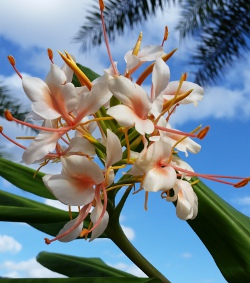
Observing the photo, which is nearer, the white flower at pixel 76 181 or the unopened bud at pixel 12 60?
the white flower at pixel 76 181

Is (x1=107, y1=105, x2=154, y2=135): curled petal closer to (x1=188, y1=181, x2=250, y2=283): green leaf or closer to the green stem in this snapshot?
the green stem

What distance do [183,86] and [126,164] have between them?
18 centimetres

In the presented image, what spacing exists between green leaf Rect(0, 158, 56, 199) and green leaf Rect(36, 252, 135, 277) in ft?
1.03

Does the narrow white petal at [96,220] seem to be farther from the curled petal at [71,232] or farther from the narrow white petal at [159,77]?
the narrow white petal at [159,77]

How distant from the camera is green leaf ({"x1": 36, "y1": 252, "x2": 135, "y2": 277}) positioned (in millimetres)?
1454

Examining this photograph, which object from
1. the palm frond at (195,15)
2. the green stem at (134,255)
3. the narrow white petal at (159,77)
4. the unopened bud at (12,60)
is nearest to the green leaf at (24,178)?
the green stem at (134,255)

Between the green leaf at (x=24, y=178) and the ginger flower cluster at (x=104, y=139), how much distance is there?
1.09 ft

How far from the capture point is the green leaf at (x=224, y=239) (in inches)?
45.8

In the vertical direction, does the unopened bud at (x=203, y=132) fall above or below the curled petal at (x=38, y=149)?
below

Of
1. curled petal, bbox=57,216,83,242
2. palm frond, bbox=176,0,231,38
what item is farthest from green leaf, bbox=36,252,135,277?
palm frond, bbox=176,0,231,38

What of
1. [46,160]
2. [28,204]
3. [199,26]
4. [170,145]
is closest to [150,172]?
[170,145]

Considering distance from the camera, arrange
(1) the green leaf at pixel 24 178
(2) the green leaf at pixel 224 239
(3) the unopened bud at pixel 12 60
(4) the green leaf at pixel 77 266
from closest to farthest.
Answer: (3) the unopened bud at pixel 12 60 < (2) the green leaf at pixel 224 239 < (1) the green leaf at pixel 24 178 < (4) the green leaf at pixel 77 266

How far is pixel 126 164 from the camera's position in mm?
909

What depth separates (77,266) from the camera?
1540mm
